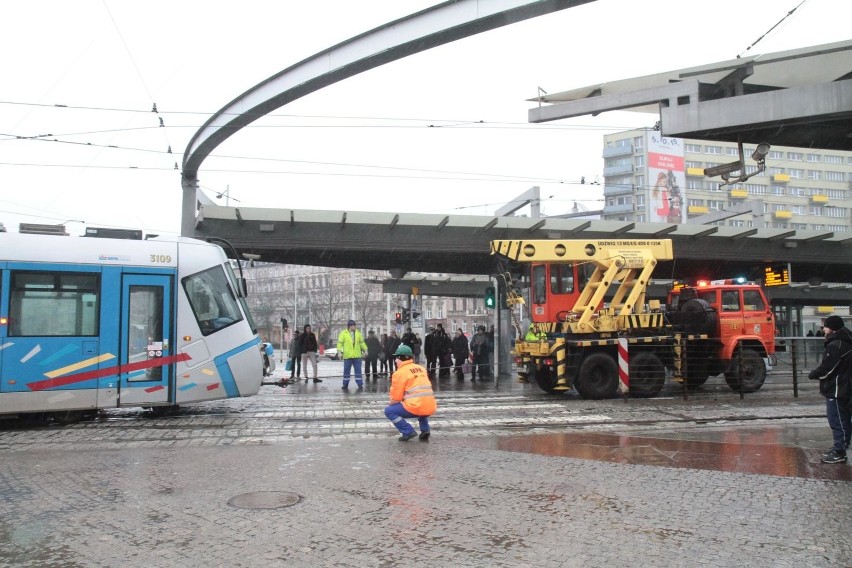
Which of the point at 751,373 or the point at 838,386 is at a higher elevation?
the point at 838,386

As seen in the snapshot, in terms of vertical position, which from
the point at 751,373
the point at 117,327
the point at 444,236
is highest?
the point at 444,236

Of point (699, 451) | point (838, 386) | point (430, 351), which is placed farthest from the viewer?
point (430, 351)

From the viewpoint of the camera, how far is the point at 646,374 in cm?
1489

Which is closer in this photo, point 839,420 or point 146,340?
point 839,420

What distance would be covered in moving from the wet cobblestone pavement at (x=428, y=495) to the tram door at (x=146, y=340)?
902 millimetres

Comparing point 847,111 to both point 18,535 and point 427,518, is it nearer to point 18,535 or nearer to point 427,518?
point 427,518

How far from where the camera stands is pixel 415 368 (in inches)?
346

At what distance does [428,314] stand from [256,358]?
7991 centimetres

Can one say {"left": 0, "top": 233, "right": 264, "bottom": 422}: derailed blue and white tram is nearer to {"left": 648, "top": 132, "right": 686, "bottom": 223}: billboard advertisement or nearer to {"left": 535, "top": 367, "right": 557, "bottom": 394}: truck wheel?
{"left": 535, "top": 367, "right": 557, "bottom": 394}: truck wheel

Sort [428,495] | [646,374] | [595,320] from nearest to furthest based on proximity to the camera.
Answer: [428,495]
[646,374]
[595,320]

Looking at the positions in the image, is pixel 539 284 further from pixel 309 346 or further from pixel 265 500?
pixel 265 500

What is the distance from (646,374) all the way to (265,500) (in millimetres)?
11049

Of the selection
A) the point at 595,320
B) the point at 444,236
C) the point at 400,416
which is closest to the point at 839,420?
the point at 400,416

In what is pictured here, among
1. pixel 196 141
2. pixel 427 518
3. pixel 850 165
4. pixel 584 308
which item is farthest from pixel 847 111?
pixel 850 165
